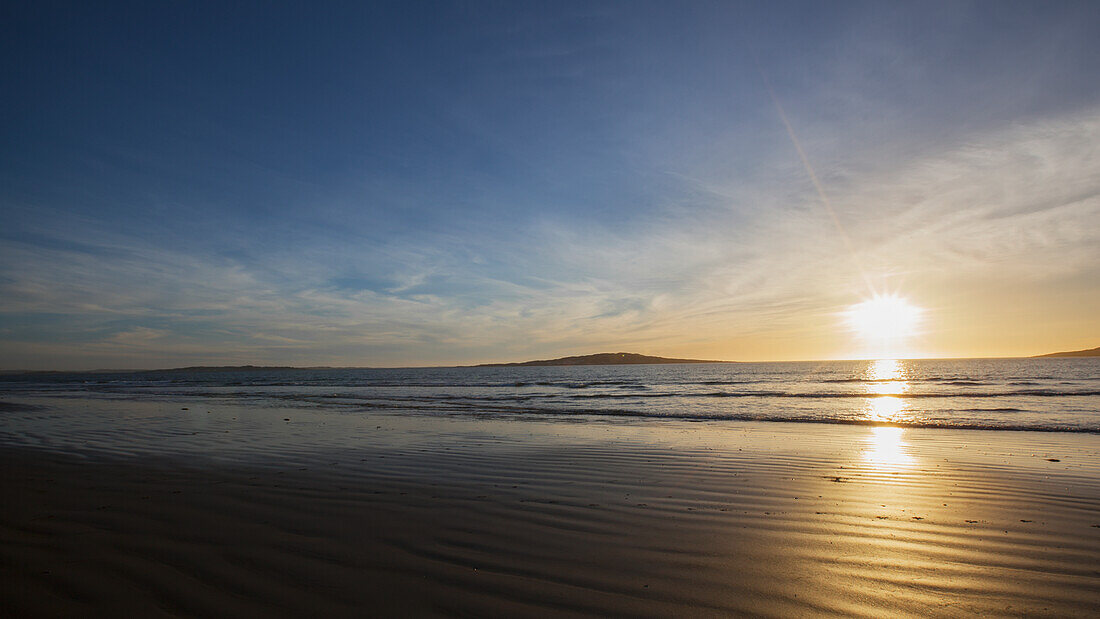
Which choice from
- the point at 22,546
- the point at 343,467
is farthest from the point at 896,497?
the point at 22,546

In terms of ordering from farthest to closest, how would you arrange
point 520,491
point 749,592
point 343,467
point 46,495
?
point 343,467, point 520,491, point 46,495, point 749,592

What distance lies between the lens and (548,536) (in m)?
4.86

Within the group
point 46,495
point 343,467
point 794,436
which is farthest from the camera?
point 794,436

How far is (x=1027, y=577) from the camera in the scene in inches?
154

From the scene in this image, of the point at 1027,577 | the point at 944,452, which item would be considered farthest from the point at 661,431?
the point at 1027,577

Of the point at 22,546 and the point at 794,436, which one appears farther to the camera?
the point at 794,436

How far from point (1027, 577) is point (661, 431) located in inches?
434

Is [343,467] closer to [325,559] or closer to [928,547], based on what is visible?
[325,559]

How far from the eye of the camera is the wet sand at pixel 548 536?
3.48 meters

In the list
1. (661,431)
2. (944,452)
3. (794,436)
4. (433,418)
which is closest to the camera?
(944,452)

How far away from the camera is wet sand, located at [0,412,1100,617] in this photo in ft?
11.4

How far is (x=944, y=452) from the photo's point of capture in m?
10.5

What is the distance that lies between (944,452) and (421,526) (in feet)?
35.0

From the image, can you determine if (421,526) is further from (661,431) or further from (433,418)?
(433,418)
